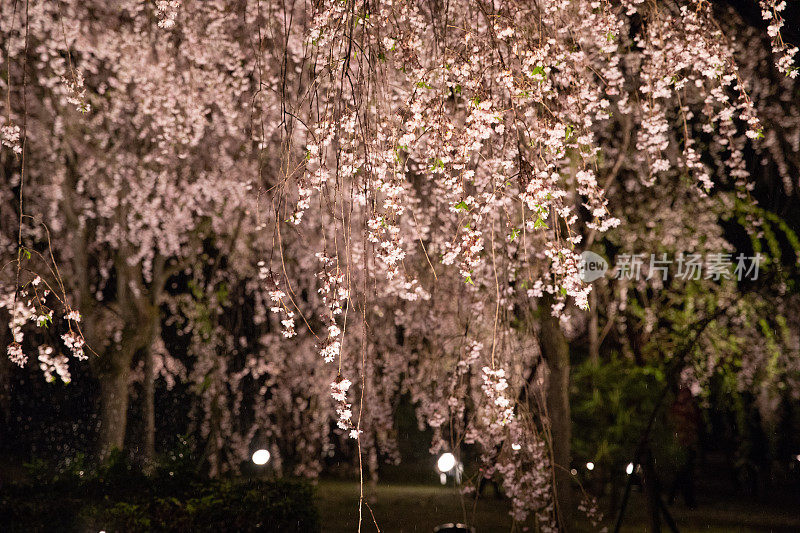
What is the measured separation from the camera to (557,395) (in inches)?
159

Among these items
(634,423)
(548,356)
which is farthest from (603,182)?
(634,423)

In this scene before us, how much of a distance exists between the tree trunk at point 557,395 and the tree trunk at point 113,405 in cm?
390

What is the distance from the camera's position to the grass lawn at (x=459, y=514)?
223 inches

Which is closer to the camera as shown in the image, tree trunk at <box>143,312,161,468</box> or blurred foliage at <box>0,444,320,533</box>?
Result: blurred foliage at <box>0,444,320,533</box>

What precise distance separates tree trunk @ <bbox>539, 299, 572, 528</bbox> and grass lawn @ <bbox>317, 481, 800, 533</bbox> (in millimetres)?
1846

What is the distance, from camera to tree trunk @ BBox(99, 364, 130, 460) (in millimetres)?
5594

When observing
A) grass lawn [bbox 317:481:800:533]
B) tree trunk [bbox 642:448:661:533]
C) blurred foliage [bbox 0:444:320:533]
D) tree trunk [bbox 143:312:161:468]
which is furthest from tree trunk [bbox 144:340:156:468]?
tree trunk [bbox 642:448:661:533]

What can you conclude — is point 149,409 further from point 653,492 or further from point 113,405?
point 653,492

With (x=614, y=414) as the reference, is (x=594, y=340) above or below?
above

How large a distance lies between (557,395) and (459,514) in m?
2.84

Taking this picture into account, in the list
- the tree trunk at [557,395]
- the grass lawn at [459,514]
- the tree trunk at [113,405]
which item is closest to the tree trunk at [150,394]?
the tree trunk at [113,405]

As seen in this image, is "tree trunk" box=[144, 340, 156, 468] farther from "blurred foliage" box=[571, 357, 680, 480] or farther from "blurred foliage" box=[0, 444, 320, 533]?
"blurred foliage" box=[571, 357, 680, 480]

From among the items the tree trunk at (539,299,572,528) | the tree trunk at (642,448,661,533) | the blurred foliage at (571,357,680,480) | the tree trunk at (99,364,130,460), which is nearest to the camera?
the tree trunk at (642,448,661,533)

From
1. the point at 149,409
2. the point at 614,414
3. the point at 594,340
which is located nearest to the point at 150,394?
the point at 149,409
